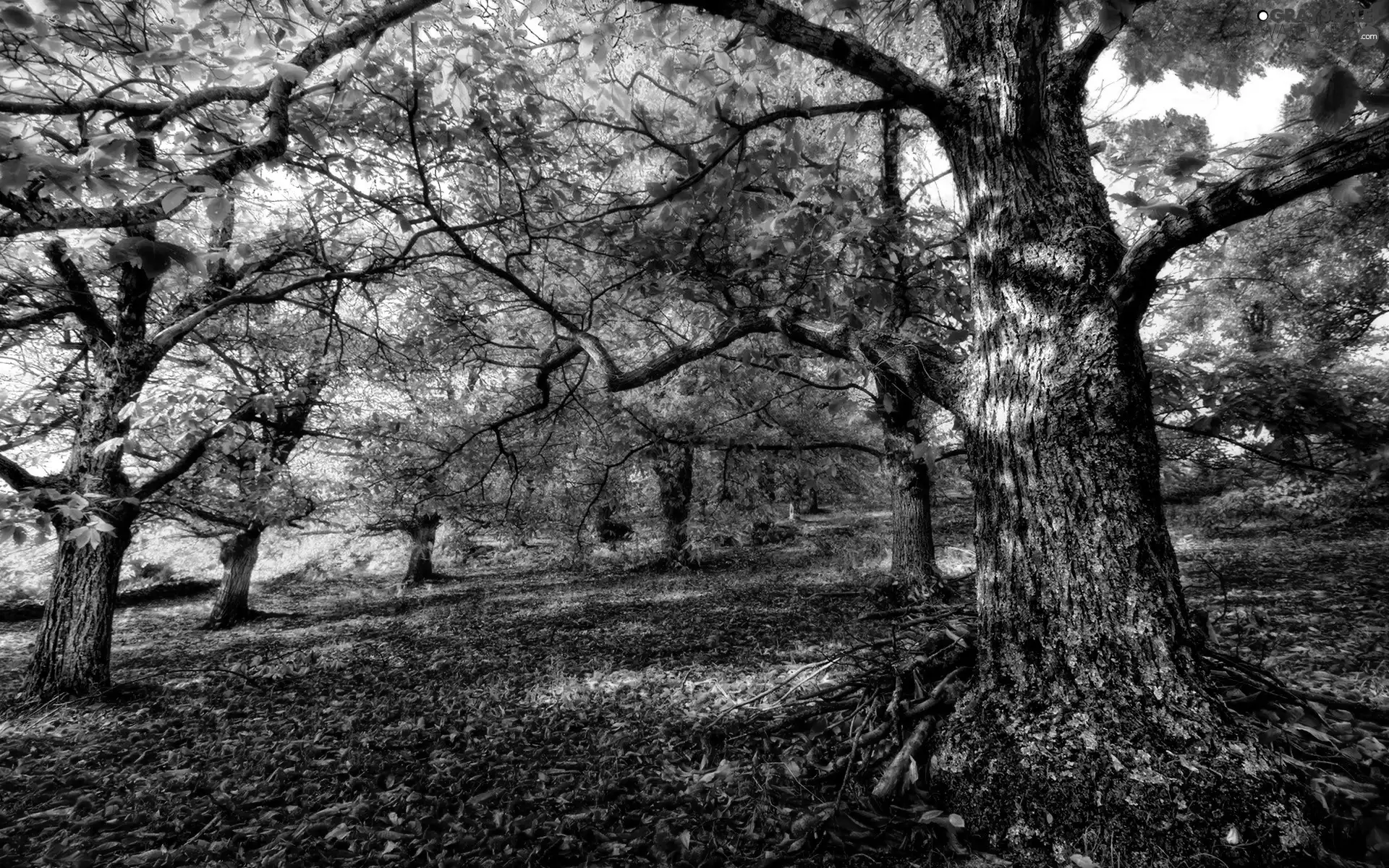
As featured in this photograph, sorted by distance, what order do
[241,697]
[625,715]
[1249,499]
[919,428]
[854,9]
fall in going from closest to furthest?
1. [854,9]
2. [625,715]
3. [241,697]
4. [919,428]
5. [1249,499]

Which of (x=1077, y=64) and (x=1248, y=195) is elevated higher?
(x=1077, y=64)

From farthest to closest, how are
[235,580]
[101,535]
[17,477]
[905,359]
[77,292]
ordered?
Answer: [235,580] → [101,535] → [77,292] → [17,477] → [905,359]

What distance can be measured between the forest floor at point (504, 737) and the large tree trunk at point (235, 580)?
184 cm

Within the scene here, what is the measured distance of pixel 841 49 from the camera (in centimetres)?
260

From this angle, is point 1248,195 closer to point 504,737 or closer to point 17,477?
point 504,737

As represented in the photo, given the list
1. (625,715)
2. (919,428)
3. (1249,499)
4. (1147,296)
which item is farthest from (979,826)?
(1249,499)

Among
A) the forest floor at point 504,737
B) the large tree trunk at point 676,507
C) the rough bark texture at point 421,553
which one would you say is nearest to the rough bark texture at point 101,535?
the forest floor at point 504,737

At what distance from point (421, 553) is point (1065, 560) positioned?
1714cm

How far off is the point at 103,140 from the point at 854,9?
280 cm

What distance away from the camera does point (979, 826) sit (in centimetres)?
224

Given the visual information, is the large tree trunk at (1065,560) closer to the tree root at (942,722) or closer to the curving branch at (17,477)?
the tree root at (942,722)

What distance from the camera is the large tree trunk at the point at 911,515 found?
22.6 ft

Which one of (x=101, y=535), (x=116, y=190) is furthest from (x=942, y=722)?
(x=101, y=535)

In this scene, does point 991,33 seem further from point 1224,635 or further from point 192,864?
point 1224,635
